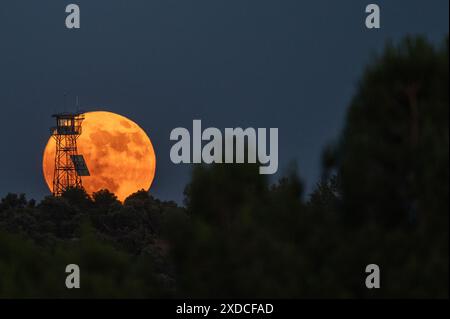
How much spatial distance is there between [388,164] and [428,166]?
40.1 inches

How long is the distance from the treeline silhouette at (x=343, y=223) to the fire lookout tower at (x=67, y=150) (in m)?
66.6

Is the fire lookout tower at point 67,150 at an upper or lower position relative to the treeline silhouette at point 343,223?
upper

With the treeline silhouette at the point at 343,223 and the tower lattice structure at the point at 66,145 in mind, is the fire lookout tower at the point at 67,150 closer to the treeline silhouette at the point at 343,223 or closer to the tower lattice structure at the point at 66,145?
the tower lattice structure at the point at 66,145

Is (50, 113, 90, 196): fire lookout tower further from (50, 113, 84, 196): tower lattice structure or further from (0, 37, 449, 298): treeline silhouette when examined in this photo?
(0, 37, 449, 298): treeline silhouette

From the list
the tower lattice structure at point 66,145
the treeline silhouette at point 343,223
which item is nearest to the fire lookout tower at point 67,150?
the tower lattice structure at point 66,145

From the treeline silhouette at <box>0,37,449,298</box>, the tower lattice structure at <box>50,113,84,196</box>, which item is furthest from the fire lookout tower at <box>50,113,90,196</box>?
the treeline silhouette at <box>0,37,449,298</box>

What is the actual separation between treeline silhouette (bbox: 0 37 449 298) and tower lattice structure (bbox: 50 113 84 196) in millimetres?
66560

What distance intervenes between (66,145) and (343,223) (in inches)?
2790

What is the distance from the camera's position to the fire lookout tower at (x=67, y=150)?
317ft

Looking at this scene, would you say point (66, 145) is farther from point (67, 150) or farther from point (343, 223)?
point (343, 223)

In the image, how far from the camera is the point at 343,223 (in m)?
27.7

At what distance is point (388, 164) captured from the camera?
27.5 m

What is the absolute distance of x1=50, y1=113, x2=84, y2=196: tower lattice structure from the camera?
96562 mm
